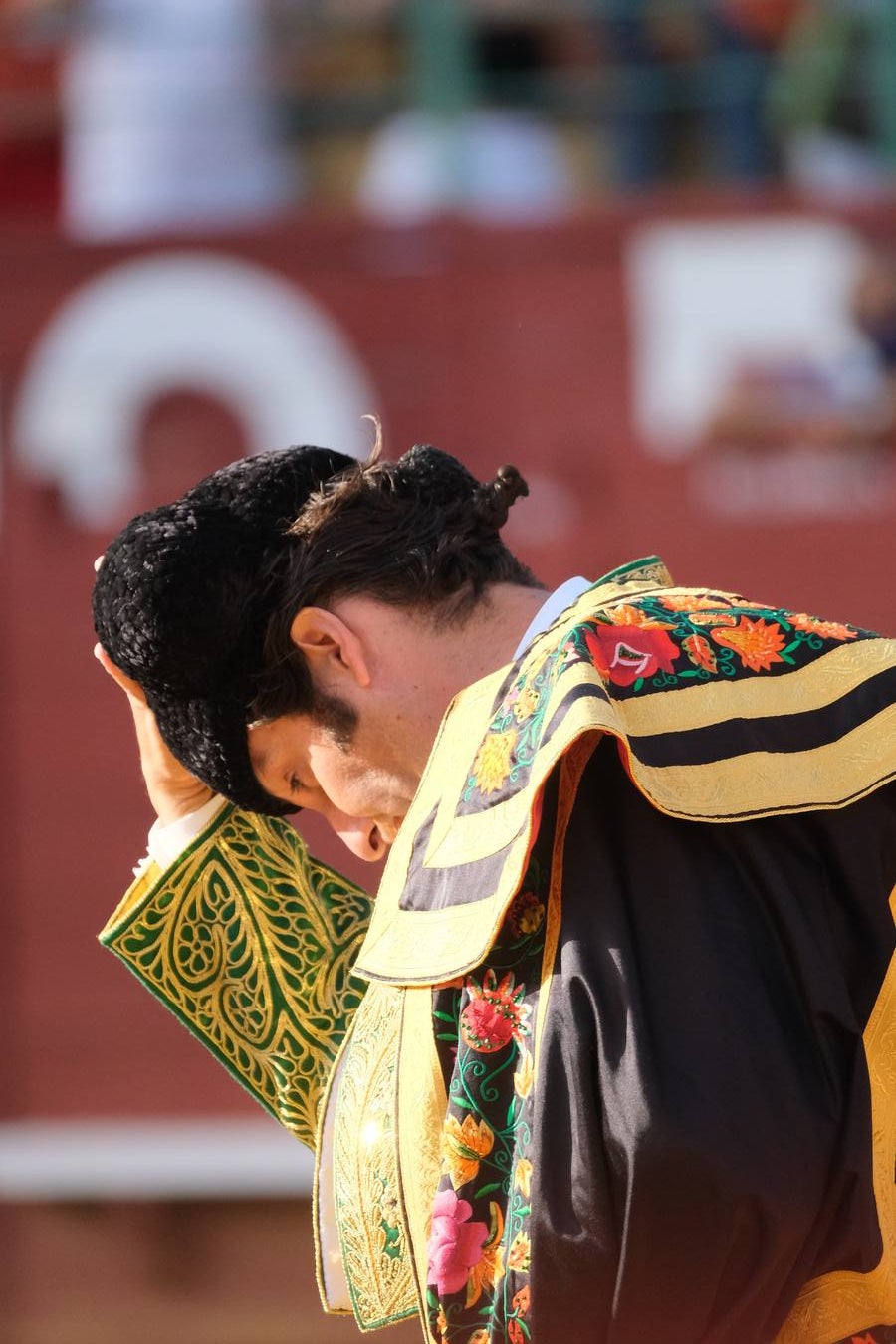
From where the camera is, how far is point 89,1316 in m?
5.06

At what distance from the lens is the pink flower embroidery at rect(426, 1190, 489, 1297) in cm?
157

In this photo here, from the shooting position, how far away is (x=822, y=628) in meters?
1.64

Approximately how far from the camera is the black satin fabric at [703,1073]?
56.4 inches

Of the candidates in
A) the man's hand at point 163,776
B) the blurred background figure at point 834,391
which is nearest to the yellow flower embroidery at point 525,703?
the man's hand at point 163,776

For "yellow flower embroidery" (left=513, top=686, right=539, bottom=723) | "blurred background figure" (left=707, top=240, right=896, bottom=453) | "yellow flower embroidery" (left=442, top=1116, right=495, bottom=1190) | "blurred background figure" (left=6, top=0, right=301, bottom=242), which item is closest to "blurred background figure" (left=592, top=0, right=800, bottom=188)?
"blurred background figure" (left=707, top=240, right=896, bottom=453)

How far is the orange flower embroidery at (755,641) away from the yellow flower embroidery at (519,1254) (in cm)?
44

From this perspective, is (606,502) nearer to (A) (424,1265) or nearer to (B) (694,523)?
(B) (694,523)

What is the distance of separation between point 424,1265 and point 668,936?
0.37 meters

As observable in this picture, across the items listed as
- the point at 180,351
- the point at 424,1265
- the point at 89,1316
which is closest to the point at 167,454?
the point at 180,351

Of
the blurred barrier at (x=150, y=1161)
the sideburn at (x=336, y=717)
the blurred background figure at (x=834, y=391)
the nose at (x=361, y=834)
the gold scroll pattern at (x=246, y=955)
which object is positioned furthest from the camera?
the blurred background figure at (x=834, y=391)

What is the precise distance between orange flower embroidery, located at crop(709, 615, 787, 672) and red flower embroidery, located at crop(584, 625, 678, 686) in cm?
5

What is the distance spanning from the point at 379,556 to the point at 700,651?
14.0 inches

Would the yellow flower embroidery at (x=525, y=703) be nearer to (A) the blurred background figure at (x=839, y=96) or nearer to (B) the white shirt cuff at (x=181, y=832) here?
(B) the white shirt cuff at (x=181, y=832)

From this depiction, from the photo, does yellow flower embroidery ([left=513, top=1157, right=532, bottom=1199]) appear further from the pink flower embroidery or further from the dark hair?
the dark hair
